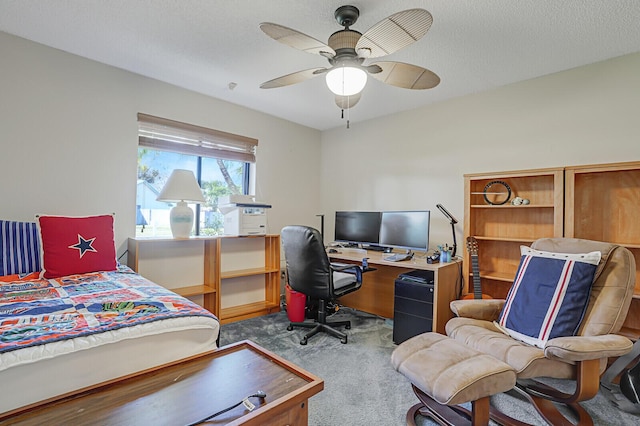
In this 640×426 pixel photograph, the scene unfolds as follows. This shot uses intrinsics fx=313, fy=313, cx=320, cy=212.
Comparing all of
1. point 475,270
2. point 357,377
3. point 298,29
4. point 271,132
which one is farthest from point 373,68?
point 271,132

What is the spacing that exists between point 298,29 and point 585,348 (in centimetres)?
237

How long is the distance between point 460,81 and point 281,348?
9.20 ft

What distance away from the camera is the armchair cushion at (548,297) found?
1783mm

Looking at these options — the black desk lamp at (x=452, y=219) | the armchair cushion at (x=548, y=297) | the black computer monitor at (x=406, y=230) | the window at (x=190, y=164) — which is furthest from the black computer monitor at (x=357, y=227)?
the armchair cushion at (x=548, y=297)

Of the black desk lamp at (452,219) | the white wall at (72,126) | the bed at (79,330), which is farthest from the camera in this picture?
the black desk lamp at (452,219)

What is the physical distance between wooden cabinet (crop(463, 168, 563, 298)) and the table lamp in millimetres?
2497

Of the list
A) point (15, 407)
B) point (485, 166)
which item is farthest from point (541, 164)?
point (15, 407)

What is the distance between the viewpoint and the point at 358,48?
170cm

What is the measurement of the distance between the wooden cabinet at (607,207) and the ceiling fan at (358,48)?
1435 mm

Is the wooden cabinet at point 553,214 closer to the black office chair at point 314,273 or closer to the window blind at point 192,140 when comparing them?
the black office chair at point 314,273

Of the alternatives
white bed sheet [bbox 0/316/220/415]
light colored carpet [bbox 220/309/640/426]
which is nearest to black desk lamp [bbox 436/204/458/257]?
light colored carpet [bbox 220/309/640/426]

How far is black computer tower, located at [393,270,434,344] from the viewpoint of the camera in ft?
8.50

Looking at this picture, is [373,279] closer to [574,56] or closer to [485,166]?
[485,166]

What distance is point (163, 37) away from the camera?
2.20 m
